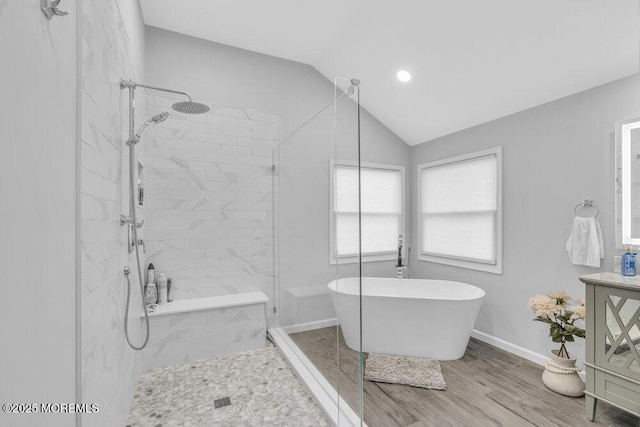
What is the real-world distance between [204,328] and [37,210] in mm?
2231

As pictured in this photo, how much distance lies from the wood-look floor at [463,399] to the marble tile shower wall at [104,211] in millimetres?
1243

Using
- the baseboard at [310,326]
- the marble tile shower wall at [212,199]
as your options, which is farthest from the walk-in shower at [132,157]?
the baseboard at [310,326]

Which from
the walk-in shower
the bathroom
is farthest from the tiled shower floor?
the walk-in shower

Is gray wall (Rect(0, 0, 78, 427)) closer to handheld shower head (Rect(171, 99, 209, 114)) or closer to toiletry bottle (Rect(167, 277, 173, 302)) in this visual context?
handheld shower head (Rect(171, 99, 209, 114))

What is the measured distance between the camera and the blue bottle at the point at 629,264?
196cm

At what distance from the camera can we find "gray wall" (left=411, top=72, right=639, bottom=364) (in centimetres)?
227

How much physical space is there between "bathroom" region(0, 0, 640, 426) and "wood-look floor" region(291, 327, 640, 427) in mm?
17

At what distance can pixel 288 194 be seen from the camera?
293cm

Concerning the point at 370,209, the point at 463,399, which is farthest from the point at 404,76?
the point at 463,399

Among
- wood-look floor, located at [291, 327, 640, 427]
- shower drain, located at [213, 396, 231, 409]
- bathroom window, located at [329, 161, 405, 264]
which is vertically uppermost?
bathroom window, located at [329, 161, 405, 264]

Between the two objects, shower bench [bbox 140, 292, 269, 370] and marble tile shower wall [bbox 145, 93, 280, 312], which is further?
marble tile shower wall [bbox 145, 93, 280, 312]

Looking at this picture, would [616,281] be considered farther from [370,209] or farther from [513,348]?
[370,209]

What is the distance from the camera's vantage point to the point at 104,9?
1.46 metres

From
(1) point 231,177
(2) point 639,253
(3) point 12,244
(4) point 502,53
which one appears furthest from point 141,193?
(2) point 639,253
